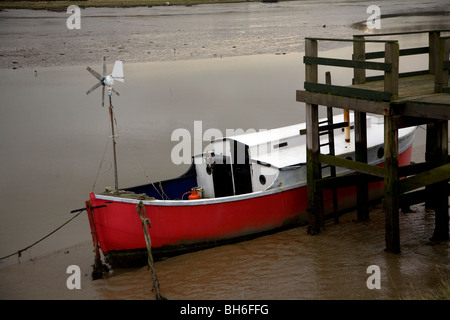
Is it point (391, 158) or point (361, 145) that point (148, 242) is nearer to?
point (391, 158)

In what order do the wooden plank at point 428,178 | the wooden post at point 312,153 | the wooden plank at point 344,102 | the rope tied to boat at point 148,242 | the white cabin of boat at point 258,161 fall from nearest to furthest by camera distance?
the rope tied to boat at point 148,242
the wooden plank at point 428,178
the wooden plank at point 344,102
the wooden post at point 312,153
the white cabin of boat at point 258,161

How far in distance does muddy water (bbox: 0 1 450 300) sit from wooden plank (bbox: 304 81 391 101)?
278cm

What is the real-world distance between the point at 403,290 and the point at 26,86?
1988 centimetres

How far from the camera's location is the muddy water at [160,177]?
408 inches

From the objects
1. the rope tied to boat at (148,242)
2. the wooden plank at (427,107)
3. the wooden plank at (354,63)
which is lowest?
the rope tied to boat at (148,242)

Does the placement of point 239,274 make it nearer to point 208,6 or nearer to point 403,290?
point 403,290

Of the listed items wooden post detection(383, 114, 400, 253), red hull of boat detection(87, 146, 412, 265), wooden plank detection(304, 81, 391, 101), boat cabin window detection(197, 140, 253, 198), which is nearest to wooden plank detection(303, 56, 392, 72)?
wooden plank detection(304, 81, 391, 101)

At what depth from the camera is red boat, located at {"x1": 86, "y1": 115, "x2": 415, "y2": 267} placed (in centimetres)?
1095

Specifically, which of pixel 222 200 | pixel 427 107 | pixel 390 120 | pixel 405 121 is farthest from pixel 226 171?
pixel 427 107

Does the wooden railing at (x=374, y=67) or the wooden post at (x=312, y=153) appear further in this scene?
the wooden post at (x=312, y=153)

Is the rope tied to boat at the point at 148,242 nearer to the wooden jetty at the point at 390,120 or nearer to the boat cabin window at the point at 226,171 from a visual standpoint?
the boat cabin window at the point at 226,171

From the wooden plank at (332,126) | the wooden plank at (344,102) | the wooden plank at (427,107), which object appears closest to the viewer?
the wooden plank at (427,107)

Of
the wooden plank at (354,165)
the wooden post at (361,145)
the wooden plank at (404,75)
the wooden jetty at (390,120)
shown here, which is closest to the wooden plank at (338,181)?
the wooden jetty at (390,120)
